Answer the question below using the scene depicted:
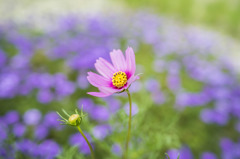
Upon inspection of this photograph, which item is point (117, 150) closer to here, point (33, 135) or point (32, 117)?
point (33, 135)

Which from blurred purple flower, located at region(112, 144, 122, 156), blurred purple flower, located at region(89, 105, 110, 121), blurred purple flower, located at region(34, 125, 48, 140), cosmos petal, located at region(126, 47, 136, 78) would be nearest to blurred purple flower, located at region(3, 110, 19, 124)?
blurred purple flower, located at region(34, 125, 48, 140)

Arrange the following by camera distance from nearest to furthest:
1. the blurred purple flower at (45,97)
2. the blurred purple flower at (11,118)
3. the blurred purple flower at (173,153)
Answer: the blurred purple flower at (173,153) → the blurred purple flower at (11,118) → the blurred purple flower at (45,97)

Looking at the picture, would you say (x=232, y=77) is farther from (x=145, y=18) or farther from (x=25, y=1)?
(x=25, y=1)

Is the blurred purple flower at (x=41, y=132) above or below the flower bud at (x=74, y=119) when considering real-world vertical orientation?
below

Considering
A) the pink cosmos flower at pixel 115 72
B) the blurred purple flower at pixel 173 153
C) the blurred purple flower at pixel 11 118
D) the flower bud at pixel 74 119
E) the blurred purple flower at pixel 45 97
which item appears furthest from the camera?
the blurred purple flower at pixel 45 97

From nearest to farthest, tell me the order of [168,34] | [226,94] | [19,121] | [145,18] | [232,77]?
[19,121]
[226,94]
[232,77]
[168,34]
[145,18]

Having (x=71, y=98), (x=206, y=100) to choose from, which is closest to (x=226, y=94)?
(x=206, y=100)

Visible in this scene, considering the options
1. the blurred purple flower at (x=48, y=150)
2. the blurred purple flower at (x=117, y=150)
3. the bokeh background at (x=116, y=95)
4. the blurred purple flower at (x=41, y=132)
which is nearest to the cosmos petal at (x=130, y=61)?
the bokeh background at (x=116, y=95)

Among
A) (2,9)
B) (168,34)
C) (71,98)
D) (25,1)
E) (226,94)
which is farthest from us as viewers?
(25,1)

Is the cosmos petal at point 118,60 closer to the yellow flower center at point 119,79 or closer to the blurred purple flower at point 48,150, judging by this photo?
the yellow flower center at point 119,79
